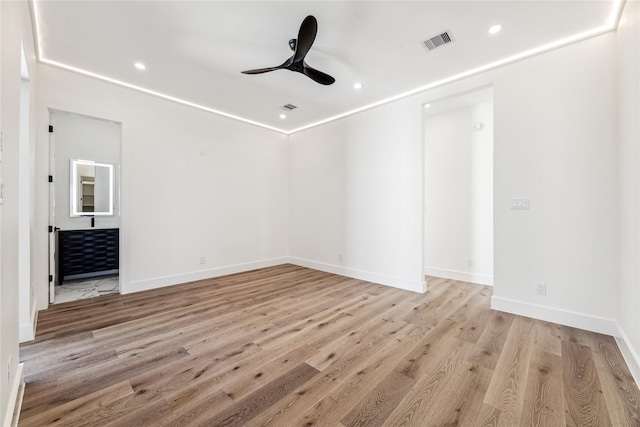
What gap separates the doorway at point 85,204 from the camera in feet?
14.0

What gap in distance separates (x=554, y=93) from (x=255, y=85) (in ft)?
11.7

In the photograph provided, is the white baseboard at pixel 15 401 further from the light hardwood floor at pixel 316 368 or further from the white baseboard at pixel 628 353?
the white baseboard at pixel 628 353

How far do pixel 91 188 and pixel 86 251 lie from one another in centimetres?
127

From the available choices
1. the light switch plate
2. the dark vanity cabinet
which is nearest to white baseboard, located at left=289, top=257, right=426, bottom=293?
the light switch plate

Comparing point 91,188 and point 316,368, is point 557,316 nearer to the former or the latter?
Answer: point 316,368

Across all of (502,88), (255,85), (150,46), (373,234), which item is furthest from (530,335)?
(150,46)

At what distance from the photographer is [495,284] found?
120 inches

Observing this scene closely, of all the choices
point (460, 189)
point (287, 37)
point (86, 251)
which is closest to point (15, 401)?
point (287, 37)

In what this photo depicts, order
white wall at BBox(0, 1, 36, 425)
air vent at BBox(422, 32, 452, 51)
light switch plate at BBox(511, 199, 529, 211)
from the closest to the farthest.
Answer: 1. white wall at BBox(0, 1, 36, 425)
2. air vent at BBox(422, 32, 452, 51)
3. light switch plate at BBox(511, 199, 529, 211)

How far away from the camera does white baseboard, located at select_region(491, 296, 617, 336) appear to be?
242cm

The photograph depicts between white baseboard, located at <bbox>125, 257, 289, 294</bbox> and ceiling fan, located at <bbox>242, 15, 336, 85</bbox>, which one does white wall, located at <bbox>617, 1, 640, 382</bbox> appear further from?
white baseboard, located at <bbox>125, 257, 289, 294</bbox>

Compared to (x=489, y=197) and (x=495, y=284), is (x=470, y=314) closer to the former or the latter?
(x=495, y=284)

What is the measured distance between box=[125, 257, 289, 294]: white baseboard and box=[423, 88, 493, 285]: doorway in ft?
10.6

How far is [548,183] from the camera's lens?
2727mm
